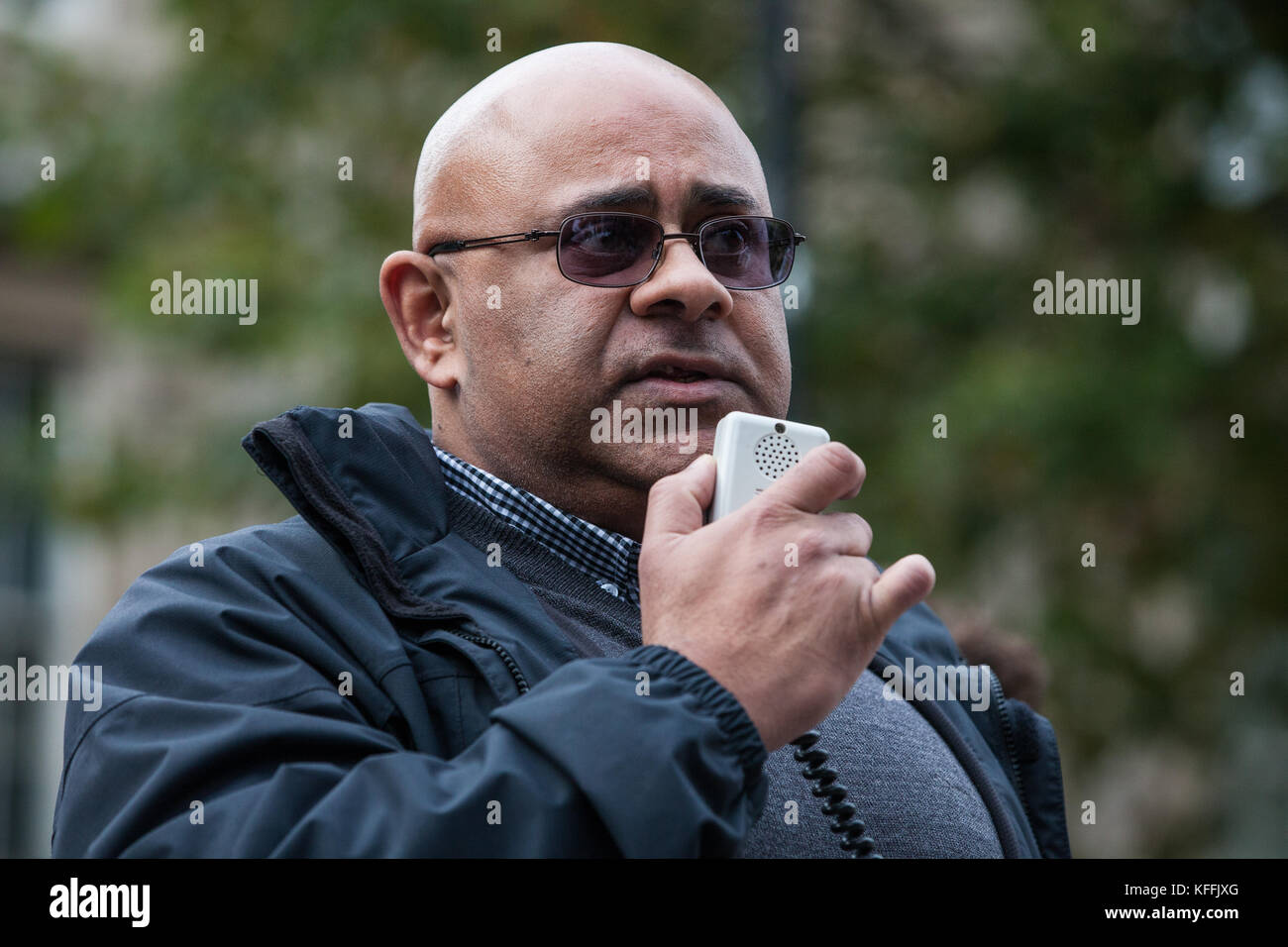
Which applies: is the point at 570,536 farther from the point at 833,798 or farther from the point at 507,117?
the point at 507,117

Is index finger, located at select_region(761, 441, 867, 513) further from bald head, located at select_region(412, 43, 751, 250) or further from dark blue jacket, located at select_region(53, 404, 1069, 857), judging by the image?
bald head, located at select_region(412, 43, 751, 250)

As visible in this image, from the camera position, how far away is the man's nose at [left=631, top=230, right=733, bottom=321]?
99.8 inches

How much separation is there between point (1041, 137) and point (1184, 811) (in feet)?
11.6

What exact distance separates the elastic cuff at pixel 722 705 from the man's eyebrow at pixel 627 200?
3.14 ft

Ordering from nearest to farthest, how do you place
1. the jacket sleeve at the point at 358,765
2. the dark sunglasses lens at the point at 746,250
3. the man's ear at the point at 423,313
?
the jacket sleeve at the point at 358,765 → the dark sunglasses lens at the point at 746,250 → the man's ear at the point at 423,313

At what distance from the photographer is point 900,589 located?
6.40 feet

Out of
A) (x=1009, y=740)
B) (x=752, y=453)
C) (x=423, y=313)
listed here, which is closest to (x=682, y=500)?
(x=752, y=453)

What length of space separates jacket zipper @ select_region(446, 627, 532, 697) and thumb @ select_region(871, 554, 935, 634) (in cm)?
50

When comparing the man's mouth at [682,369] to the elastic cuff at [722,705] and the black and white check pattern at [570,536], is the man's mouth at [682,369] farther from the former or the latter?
the elastic cuff at [722,705]

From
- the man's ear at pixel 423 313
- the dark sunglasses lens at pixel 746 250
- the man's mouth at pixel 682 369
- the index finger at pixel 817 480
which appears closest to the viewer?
the index finger at pixel 817 480

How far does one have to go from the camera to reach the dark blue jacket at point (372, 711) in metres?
1.78

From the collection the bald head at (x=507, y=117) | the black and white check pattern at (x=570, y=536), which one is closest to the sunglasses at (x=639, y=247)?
the bald head at (x=507, y=117)

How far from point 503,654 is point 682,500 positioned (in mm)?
329

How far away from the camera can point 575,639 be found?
2.36 meters
